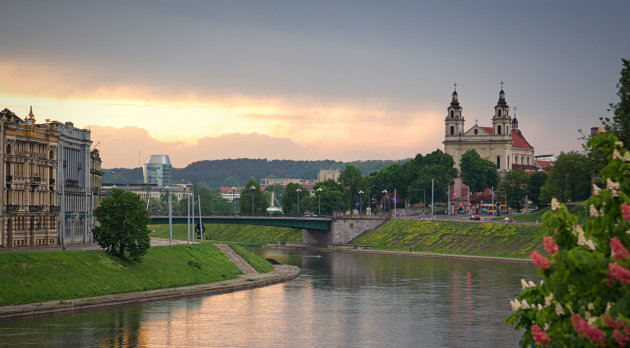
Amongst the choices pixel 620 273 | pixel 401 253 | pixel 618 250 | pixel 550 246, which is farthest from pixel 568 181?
pixel 620 273

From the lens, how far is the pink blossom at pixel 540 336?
76.6 ft

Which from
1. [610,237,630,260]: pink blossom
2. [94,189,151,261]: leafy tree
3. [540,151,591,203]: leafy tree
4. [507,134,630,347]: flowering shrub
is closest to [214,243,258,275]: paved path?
[94,189,151,261]: leafy tree

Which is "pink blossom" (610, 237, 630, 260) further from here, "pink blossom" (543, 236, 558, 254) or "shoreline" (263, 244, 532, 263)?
"shoreline" (263, 244, 532, 263)

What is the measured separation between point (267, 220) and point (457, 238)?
1514 inches

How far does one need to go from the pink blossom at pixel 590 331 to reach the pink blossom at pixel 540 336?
1198 millimetres

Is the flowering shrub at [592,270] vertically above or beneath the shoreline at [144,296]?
above

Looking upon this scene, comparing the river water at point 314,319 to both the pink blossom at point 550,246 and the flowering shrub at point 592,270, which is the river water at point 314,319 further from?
the pink blossom at point 550,246

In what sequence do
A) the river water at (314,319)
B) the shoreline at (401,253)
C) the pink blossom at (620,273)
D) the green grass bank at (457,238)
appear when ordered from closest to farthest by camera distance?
the pink blossom at (620,273)
the river water at (314,319)
the shoreline at (401,253)
the green grass bank at (457,238)

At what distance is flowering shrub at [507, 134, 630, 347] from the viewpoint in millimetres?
21578

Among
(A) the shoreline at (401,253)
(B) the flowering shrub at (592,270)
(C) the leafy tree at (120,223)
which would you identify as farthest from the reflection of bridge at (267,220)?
(B) the flowering shrub at (592,270)

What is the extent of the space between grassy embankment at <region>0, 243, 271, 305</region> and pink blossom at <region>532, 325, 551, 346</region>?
58867mm

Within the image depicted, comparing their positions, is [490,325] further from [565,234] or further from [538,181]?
[538,181]

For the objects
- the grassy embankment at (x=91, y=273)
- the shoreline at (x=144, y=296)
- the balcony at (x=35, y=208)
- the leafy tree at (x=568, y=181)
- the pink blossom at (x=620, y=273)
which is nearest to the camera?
the pink blossom at (x=620, y=273)

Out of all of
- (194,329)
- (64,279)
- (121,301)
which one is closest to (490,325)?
(194,329)
